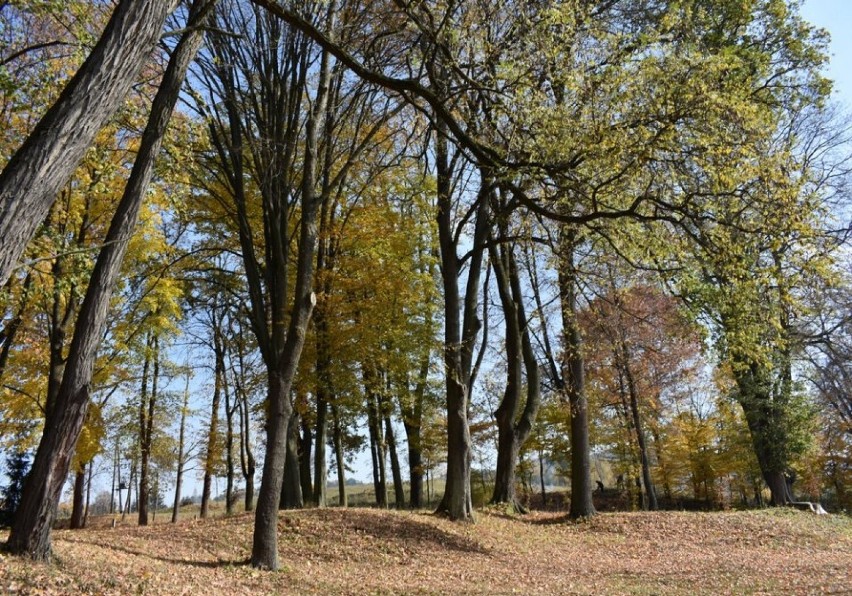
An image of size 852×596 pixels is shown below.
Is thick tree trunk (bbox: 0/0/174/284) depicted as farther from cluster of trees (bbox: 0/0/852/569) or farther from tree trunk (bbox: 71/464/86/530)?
tree trunk (bbox: 71/464/86/530)

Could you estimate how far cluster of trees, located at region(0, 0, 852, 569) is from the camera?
6809 mm

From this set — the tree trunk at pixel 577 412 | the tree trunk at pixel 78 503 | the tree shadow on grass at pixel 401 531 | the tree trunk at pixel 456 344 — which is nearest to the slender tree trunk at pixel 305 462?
the tree shadow on grass at pixel 401 531

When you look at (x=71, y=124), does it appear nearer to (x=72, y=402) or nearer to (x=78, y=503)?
(x=72, y=402)

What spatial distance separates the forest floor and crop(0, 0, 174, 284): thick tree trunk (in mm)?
3654

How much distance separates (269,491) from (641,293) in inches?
656

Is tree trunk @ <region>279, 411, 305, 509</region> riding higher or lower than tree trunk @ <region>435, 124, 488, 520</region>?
lower

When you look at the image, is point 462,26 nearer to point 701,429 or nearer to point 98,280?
point 98,280

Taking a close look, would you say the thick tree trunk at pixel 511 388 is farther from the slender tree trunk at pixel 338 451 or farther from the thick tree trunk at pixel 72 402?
the thick tree trunk at pixel 72 402

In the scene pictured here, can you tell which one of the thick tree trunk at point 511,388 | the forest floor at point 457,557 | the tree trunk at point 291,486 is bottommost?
the forest floor at point 457,557

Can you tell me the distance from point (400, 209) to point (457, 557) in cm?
1147

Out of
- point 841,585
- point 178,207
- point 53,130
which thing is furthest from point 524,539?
point 53,130

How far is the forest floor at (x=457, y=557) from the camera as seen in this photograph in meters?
7.32

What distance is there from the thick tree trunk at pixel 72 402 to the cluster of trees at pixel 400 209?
2cm

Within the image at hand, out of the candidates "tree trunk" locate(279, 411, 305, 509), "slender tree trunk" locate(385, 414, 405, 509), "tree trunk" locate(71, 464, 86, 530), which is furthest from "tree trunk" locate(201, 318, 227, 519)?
"tree trunk" locate(279, 411, 305, 509)
